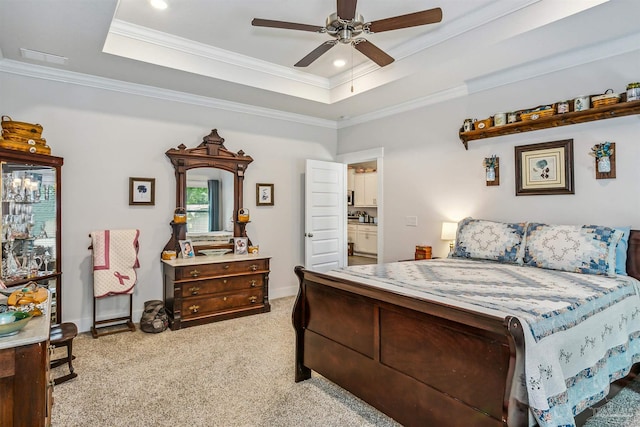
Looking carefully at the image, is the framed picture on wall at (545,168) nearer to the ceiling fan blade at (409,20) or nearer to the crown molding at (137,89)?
the ceiling fan blade at (409,20)

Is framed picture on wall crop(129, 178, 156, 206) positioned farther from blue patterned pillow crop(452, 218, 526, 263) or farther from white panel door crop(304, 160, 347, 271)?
blue patterned pillow crop(452, 218, 526, 263)

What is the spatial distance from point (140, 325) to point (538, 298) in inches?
145

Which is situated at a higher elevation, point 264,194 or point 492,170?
point 492,170

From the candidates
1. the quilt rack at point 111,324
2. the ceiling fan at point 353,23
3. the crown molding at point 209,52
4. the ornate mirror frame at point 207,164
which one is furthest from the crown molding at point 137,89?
the ceiling fan at point 353,23

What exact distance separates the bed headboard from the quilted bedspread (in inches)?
8.1

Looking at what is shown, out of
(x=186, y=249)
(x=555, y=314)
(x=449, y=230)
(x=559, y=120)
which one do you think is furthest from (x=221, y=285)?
(x=559, y=120)

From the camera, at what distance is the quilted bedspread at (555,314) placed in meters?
1.51

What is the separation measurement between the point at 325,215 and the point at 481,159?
227 cm

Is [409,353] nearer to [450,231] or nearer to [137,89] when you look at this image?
[450,231]

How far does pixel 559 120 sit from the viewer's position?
3.28m

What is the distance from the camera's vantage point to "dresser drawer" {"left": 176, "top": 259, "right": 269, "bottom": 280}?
3.93 meters

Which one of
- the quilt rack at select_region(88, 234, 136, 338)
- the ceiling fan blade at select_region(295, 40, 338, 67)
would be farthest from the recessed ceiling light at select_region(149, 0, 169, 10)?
the quilt rack at select_region(88, 234, 136, 338)

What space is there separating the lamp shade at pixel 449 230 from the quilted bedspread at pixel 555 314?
113 cm

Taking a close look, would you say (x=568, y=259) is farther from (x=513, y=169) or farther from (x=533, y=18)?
(x=533, y=18)
